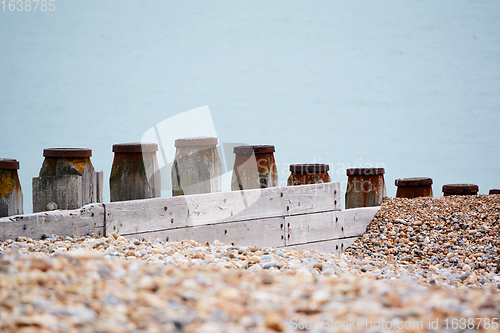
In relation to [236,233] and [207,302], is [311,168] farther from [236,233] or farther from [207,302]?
[207,302]

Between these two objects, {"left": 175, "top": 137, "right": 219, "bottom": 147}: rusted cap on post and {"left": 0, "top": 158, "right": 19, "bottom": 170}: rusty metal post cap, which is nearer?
{"left": 0, "top": 158, "right": 19, "bottom": 170}: rusty metal post cap

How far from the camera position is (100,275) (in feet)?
5.71

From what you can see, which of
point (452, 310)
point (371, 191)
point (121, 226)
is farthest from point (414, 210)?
point (452, 310)

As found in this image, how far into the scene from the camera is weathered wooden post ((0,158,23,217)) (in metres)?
3.04

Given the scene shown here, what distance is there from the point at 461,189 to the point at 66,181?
225 inches

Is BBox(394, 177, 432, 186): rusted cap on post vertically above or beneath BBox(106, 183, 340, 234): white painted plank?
above

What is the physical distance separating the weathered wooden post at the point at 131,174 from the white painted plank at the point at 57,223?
29 centimetres

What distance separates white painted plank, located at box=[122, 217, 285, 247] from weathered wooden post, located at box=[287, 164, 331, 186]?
2.84 ft

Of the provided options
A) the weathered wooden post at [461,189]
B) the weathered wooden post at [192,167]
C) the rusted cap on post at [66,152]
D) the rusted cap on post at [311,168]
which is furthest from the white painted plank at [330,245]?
the weathered wooden post at [461,189]

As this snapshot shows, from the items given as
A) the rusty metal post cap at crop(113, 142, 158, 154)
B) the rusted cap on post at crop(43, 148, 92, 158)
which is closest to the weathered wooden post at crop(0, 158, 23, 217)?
the rusted cap on post at crop(43, 148, 92, 158)

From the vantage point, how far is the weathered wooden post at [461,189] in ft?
21.3

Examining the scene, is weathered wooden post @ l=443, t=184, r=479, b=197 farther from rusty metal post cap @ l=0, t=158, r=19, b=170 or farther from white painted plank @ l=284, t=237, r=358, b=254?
rusty metal post cap @ l=0, t=158, r=19, b=170

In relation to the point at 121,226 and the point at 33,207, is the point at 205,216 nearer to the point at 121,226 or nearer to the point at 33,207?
the point at 121,226

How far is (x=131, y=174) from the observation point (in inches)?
139
